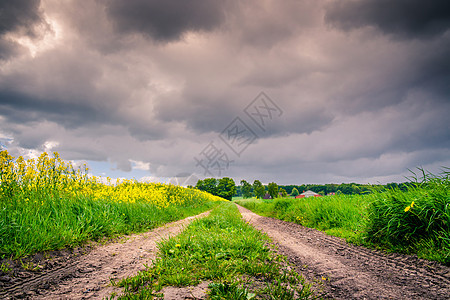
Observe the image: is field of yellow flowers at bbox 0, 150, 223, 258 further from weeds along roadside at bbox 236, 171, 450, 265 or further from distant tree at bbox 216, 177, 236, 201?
distant tree at bbox 216, 177, 236, 201

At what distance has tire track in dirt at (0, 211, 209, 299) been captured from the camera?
10.5 ft

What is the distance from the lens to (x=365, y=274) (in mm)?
3803

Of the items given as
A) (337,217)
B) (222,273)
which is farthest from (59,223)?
(337,217)

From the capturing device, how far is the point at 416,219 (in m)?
4.89

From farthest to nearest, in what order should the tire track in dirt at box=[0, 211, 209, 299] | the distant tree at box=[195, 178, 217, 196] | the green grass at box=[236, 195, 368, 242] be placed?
the distant tree at box=[195, 178, 217, 196] < the green grass at box=[236, 195, 368, 242] < the tire track in dirt at box=[0, 211, 209, 299]

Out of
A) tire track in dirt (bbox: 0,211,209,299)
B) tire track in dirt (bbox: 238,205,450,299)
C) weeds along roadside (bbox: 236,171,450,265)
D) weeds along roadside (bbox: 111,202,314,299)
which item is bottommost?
tire track in dirt (bbox: 0,211,209,299)

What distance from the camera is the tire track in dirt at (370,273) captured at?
3.06 meters

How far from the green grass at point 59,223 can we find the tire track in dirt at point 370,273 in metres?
5.12

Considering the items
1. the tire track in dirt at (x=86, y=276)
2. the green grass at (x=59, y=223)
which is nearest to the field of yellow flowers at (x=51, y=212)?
the green grass at (x=59, y=223)

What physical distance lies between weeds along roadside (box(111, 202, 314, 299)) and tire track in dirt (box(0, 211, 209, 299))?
479 millimetres

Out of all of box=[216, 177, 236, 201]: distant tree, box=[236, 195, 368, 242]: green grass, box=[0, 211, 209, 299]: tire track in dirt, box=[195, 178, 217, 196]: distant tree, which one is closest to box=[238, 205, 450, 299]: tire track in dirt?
box=[236, 195, 368, 242]: green grass

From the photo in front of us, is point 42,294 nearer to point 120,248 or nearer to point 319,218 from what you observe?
point 120,248

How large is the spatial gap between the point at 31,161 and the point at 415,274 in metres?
10.9

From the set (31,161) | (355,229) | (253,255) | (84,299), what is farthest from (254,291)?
(31,161)
